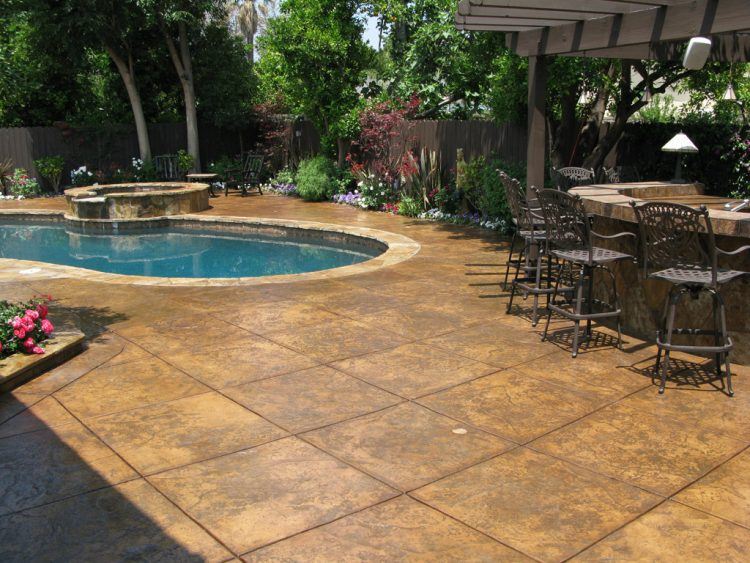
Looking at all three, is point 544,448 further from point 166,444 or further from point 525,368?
point 166,444

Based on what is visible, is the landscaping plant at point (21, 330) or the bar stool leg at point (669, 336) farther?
the landscaping plant at point (21, 330)

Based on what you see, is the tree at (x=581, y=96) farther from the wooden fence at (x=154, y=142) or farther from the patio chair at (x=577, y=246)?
the patio chair at (x=577, y=246)

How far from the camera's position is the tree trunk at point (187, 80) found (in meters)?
19.1

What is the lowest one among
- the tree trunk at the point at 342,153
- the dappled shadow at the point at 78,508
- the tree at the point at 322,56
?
the dappled shadow at the point at 78,508

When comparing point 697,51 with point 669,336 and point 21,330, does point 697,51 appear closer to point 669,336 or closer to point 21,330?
point 669,336

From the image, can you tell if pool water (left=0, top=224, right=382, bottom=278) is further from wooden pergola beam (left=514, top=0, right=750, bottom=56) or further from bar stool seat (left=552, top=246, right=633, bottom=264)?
bar stool seat (left=552, top=246, right=633, bottom=264)

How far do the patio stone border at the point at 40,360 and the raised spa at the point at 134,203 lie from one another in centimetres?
930

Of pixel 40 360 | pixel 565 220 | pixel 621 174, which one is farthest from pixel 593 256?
pixel 621 174

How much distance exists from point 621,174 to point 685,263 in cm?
735

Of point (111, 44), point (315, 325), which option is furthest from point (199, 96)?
point (315, 325)

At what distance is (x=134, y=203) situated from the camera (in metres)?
14.5

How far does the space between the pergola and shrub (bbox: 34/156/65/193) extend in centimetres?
1410

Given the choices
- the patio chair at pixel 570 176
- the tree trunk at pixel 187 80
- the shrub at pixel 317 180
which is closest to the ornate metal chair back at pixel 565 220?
the patio chair at pixel 570 176

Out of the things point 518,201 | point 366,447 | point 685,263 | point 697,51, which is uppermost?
point 697,51
